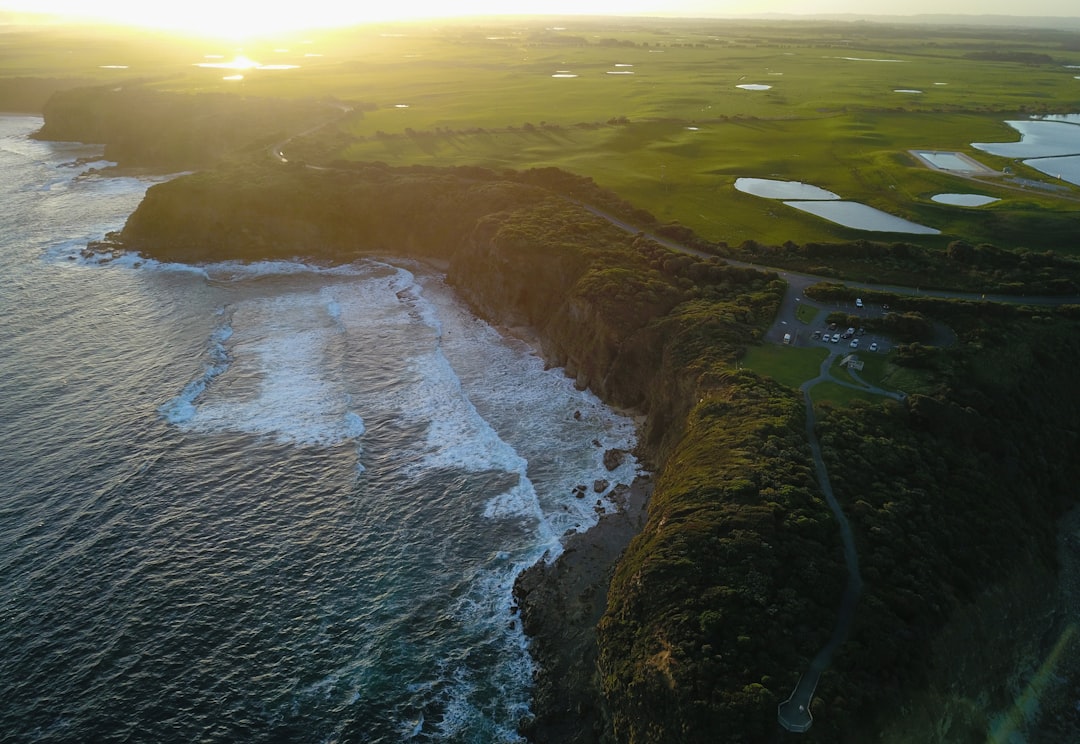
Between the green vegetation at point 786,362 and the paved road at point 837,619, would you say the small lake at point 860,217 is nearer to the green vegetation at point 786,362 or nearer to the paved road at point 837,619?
the green vegetation at point 786,362

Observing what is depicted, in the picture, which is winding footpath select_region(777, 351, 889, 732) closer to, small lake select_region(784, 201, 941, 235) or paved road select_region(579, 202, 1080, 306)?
paved road select_region(579, 202, 1080, 306)

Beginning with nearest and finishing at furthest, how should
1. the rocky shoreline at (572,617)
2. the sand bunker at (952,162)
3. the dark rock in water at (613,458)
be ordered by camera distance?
the rocky shoreline at (572,617) < the dark rock in water at (613,458) < the sand bunker at (952,162)

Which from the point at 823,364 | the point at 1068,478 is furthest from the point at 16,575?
the point at 1068,478

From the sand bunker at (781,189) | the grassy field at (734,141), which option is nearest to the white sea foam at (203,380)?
the grassy field at (734,141)

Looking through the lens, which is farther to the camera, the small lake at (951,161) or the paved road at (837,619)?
the small lake at (951,161)

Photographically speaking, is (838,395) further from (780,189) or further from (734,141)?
(734,141)

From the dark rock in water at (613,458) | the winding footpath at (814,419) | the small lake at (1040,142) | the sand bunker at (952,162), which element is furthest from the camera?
the small lake at (1040,142)
